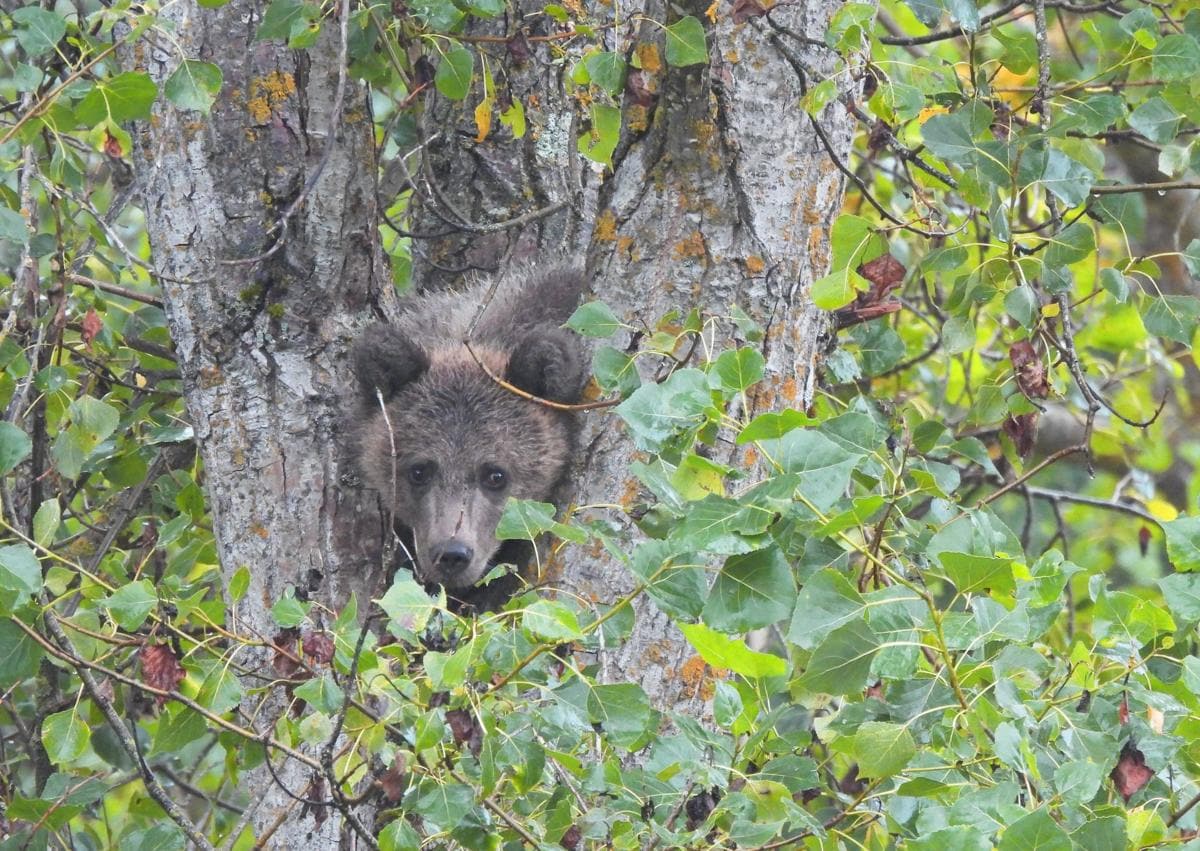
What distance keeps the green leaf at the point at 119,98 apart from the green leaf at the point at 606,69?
106 centimetres

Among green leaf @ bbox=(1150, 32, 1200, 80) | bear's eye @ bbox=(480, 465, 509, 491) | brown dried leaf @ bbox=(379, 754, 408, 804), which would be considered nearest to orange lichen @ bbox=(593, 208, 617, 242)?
green leaf @ bbox=(1150, 32, 1200, 80)

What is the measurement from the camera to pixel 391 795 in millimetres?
2398

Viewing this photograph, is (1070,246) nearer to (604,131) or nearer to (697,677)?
(604,131)

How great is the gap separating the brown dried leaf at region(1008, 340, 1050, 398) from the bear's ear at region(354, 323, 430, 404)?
2.13 m

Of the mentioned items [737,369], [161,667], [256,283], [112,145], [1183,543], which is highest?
[112,145]

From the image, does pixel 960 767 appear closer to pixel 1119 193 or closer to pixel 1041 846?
pixel 1041 846

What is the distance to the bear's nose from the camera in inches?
193

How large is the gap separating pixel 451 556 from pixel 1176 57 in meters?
2.93

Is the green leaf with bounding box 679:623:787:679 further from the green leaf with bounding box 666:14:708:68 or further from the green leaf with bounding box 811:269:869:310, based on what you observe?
the green leaf with bounding box 666:14:708:68

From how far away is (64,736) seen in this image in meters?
2.85

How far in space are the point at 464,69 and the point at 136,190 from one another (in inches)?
50.4

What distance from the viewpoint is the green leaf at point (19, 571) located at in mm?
2441

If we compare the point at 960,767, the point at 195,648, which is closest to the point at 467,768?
the point at 195,648

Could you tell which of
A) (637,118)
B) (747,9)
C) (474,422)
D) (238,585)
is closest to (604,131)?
(637,118)
